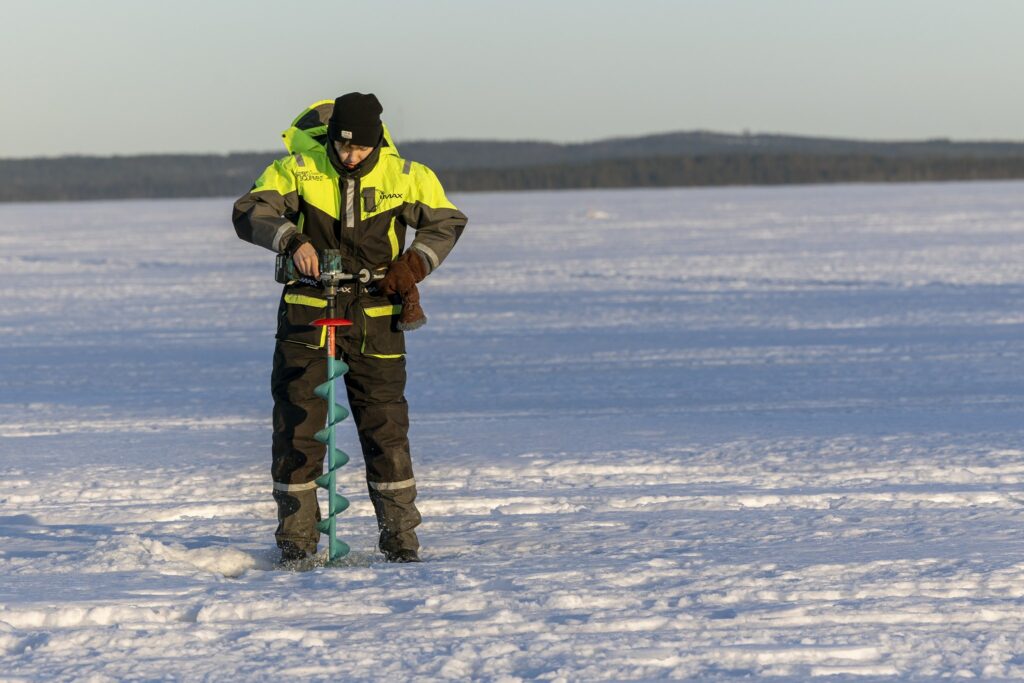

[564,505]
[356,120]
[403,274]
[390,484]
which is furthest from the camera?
[564,505]

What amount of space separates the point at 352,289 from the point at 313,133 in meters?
0.54

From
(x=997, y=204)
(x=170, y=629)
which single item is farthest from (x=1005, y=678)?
(x=997, y=204)

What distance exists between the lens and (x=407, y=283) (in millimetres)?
4664

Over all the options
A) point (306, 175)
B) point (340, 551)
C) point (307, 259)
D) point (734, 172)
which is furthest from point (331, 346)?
point (734, 172)

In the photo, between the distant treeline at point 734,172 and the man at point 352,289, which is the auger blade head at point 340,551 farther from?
the distant treeline at point 734,172

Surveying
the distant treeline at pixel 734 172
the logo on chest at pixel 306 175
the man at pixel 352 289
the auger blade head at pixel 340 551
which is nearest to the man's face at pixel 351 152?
the man at pixel 352 289

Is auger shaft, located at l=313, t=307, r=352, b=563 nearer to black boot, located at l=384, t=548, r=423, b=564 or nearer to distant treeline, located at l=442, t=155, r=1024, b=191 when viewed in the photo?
black boot, located at l=384, t=548, r=423, b=564

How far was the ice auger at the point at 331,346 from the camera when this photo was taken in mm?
4641

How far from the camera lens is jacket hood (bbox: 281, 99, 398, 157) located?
4.79 m

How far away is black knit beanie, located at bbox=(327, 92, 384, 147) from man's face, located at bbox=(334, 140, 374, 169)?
0.02 m

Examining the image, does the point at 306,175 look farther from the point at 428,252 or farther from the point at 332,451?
the point at 332,451

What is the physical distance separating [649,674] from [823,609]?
2.39ft

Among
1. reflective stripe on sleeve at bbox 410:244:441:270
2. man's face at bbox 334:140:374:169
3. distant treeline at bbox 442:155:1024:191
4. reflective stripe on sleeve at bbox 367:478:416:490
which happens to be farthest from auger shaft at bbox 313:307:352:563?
distant treeline at bbox 442:155:1024:191

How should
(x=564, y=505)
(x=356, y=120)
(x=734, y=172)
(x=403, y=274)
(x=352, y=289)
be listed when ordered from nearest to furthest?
(x=356, y=120) < (x=403, y=274) < (x=352, y=289) < (x=564, y=505) < (x=734, y=172)
